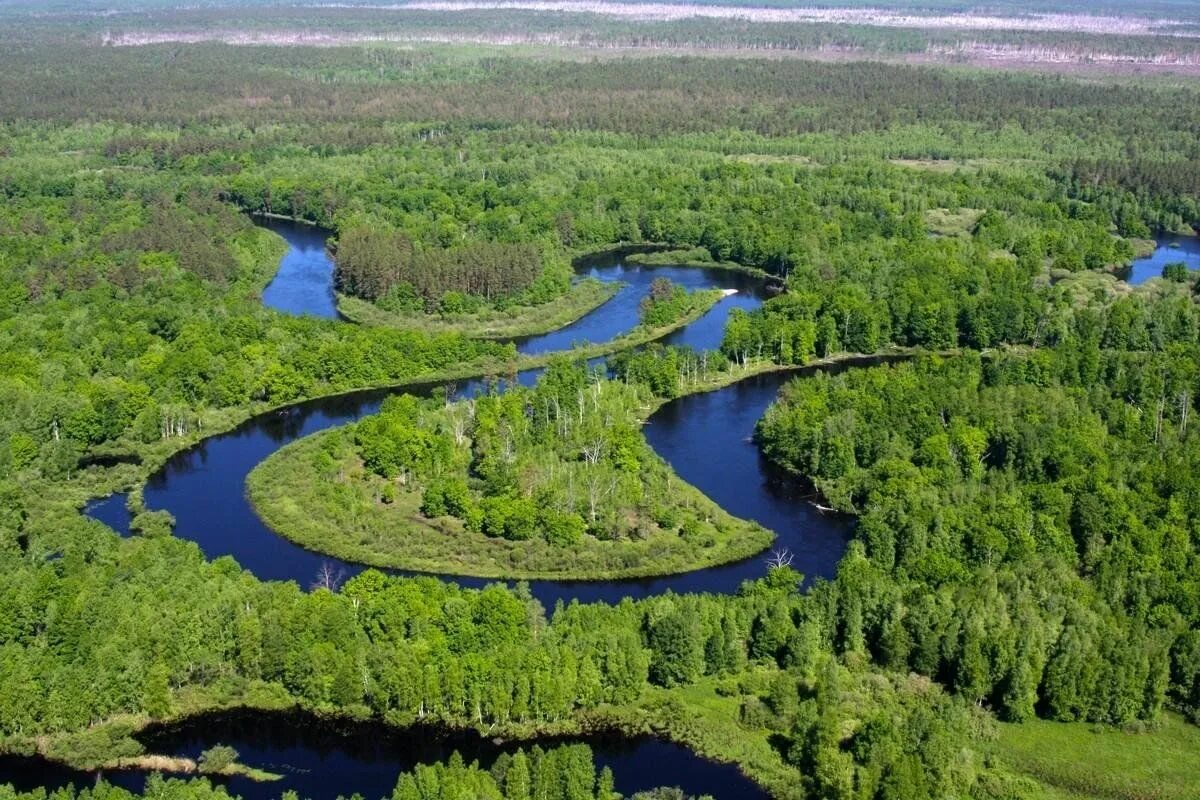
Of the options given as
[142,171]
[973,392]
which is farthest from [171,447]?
[142,171]

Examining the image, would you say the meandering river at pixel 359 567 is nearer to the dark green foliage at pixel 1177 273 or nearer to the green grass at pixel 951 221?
the green grass at pixel 951 221

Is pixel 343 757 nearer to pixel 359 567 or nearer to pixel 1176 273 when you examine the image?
pixel 359 567

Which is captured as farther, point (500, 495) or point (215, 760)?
point (500, 495)

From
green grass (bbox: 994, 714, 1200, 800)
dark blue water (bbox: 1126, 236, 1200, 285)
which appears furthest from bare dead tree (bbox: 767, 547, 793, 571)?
dark blue water (bbox: 1126, 236, 1200, 285)

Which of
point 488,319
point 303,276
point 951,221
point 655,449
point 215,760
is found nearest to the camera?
point 215,760

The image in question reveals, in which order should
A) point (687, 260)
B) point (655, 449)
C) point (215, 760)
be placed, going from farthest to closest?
point (687, 260) < point (655, 449) < point (215, 760)

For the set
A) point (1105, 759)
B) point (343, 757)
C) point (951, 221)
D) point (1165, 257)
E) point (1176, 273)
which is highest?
point (951, 221)

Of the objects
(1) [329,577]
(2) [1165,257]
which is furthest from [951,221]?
(1) [329,577]

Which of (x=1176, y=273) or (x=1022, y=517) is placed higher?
(x=1176, y=273)
